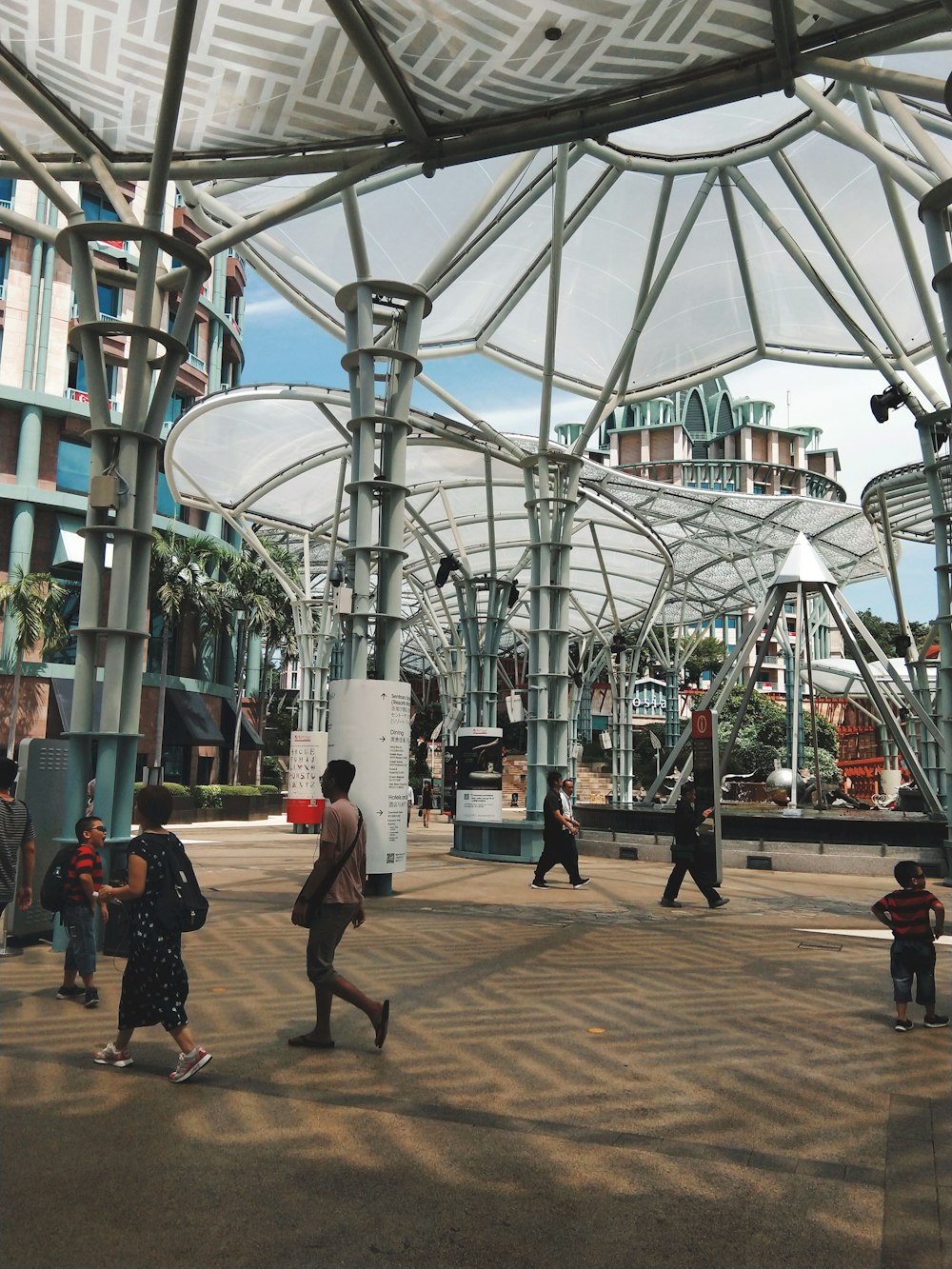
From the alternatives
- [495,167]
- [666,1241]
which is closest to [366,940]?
[666,1241]

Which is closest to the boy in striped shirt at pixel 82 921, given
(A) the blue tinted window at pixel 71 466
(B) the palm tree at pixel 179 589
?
(B) the palm tree at pixel 179 589

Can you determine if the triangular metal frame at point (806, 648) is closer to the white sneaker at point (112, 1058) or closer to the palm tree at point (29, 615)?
the white sneaker at point (112, 1058)

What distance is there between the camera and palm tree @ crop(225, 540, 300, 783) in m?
48.5

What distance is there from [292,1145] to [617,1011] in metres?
3.43

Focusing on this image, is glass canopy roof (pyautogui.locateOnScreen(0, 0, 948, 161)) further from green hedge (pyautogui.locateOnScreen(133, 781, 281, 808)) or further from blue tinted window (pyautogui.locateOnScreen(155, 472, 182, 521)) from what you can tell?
blue tinted window (pyautogui.locateOnScreen(155, 472, 182, 521))

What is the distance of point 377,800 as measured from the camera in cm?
1303

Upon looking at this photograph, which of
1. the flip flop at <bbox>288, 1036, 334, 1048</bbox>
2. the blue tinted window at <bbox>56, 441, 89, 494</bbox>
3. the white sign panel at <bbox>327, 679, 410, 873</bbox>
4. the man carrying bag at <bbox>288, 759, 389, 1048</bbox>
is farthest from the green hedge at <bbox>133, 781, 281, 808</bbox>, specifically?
the man carrying bag at <bbox>288, 759, 389, 1048</bbox>

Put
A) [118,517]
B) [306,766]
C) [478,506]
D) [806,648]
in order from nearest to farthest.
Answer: [118,517], [806,648], [306,766], [478,506]

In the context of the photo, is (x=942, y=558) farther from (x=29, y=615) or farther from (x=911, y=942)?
(x=29, y=615)

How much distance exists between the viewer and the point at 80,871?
766cm

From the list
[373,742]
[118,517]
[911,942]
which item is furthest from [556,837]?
[911,942]

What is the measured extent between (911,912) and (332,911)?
4.00 metres

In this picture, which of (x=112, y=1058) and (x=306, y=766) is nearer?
(x=112, y=1058)

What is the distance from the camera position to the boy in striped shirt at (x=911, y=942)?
7.25m
